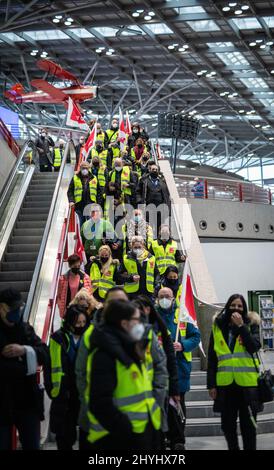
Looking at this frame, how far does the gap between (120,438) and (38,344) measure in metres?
1.62

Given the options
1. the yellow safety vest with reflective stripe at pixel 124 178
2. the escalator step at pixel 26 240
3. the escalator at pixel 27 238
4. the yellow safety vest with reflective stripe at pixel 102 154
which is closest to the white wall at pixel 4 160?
the escalator at pixel 27 238

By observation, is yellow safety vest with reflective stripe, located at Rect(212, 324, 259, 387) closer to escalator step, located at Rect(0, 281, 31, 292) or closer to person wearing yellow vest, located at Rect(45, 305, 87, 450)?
person wearing yellow vest, located at Rect(45, 305, 87, 450)

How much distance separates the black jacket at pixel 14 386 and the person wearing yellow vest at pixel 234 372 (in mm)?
1889

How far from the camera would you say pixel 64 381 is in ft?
20.7

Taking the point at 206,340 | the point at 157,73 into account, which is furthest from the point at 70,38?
the point at 206,340

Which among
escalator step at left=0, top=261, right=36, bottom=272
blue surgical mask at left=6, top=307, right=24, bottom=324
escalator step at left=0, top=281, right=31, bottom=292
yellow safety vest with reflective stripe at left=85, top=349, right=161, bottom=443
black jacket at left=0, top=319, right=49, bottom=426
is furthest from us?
escalator step at left=0, top=261, right=36, bottom=272

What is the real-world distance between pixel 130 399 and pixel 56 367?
1.97 m

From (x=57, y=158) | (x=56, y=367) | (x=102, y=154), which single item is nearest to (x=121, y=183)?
(x=102, y=154)

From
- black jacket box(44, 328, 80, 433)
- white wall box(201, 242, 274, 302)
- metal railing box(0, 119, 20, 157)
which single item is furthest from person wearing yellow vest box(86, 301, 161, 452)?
white wall box(201, 242, 274, 302)

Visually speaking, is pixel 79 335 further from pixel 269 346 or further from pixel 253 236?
pixel 253 236

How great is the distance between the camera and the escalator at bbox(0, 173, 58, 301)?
11977 millimetres

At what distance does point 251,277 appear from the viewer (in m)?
23.1

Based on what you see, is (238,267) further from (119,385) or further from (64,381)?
(119,385)

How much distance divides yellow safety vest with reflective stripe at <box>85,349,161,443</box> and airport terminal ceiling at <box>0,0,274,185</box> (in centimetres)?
2334
